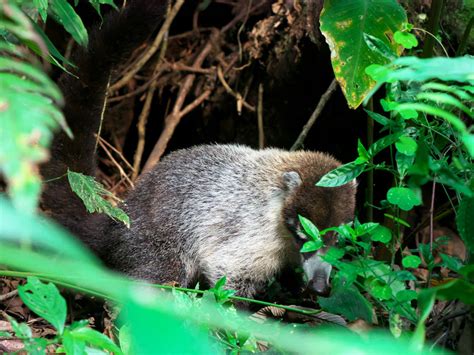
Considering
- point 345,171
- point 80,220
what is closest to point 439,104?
point 345,171

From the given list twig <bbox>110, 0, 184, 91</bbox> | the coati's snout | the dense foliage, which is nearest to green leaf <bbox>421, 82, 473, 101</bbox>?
the dense foliage

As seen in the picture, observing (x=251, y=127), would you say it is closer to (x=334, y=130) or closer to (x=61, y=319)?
(x=334, y=130)

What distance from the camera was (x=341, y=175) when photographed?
8.95 feet

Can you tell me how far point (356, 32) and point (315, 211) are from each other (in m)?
1.08

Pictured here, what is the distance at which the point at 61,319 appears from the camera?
1.64 metres

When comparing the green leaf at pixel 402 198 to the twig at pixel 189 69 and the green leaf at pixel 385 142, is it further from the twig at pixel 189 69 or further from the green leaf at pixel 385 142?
the twig at pixel 189 69

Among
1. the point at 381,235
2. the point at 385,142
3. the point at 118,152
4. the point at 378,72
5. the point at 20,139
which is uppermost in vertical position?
the point at 378,72

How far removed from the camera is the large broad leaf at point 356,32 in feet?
11.7

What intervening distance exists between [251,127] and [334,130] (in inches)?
32.7

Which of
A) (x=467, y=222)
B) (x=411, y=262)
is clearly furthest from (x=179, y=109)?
(x=467, y=222)

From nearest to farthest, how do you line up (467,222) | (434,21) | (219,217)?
(467,222) → (434,21) → (219,217)

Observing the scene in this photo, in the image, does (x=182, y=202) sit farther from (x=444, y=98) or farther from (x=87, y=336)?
(x=444, y=98)

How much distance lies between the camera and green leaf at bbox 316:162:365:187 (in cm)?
270

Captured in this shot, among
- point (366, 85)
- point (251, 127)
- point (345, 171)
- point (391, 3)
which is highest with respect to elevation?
point (391, 3)
